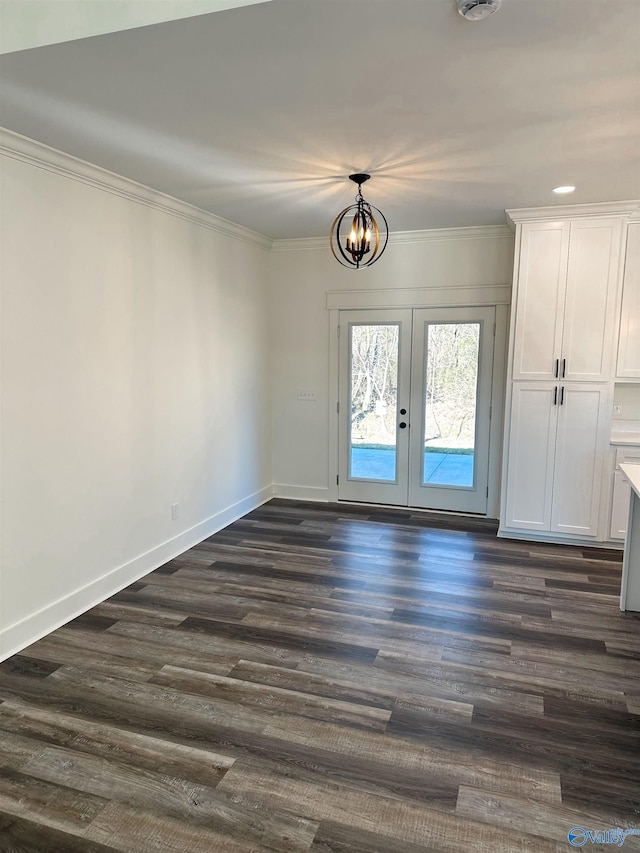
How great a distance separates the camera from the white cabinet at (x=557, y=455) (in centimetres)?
449

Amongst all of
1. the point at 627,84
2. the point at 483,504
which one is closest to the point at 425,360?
the point at 483,504

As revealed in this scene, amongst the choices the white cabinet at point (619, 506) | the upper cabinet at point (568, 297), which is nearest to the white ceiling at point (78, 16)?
the upper cabinet at point (568, 297)

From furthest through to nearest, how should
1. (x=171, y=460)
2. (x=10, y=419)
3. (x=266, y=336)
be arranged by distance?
(x=266, y=336) → (x=171, y=460) → (x=10, y=419)

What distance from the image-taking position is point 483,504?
5406 mm

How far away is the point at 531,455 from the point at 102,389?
336 centimetres

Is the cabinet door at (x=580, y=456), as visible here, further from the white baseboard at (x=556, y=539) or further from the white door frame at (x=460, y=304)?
the white door frame at (x=460, y=304)

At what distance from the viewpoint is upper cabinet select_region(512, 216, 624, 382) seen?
4.33m

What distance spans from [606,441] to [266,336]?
331cm

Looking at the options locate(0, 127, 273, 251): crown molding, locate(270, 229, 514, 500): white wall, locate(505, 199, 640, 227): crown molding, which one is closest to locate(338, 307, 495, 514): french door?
locate(270, 229, 514, 500): white wall

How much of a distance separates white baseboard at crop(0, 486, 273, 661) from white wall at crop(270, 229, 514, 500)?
41.0 inches

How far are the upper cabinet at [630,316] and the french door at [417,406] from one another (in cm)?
109

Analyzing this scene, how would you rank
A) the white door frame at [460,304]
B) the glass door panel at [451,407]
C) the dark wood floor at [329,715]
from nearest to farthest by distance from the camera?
the dark wood floor at [329,715] → the white door frame at [460,304] → the glass door panel at [451,407]

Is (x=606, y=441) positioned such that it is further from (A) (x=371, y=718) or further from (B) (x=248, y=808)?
(B) (x=248, y=808)

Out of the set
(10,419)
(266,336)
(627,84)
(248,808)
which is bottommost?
(248,808)
